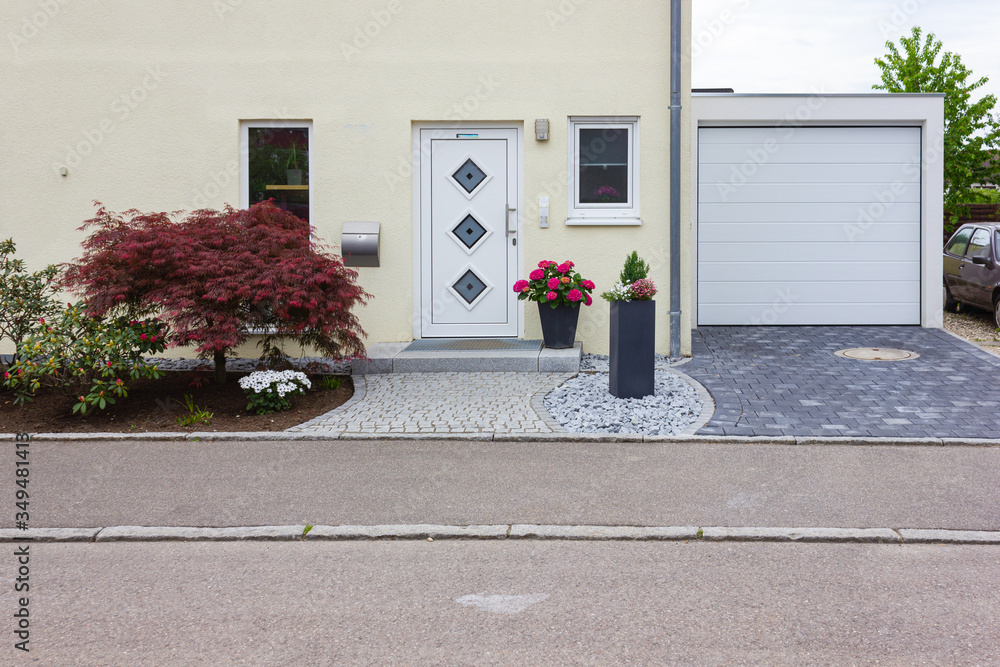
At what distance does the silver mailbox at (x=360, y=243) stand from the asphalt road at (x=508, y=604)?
559cm

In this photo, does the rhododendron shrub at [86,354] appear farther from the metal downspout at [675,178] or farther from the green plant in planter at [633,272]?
the metal downspout at [675,178]

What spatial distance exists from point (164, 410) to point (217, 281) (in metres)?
1.32

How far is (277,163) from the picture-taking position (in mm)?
10039

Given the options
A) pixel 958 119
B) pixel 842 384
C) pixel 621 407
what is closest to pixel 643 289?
pixel 621 407

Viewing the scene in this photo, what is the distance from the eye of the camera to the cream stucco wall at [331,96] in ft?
31.9

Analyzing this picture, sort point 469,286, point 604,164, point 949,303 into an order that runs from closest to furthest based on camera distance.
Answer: point 604,164 < point 469,286 < point 949,303

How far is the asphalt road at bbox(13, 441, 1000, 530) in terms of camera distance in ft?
16.0

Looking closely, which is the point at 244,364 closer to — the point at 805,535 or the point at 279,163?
the point at 279,163

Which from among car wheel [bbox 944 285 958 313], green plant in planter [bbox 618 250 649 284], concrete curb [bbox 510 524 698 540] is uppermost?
green plant in planter [bbox 618 250 649 284]

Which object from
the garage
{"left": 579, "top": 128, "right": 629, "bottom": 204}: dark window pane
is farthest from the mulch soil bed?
the garage

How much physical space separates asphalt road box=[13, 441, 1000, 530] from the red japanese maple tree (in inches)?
49.0

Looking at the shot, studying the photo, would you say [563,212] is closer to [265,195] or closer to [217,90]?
[265,195]

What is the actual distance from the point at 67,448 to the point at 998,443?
690cm

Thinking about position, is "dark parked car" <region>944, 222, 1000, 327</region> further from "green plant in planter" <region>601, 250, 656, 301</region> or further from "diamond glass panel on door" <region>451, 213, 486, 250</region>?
"diamond glass panel on door" <region>451, 213, 486, 250</region>
